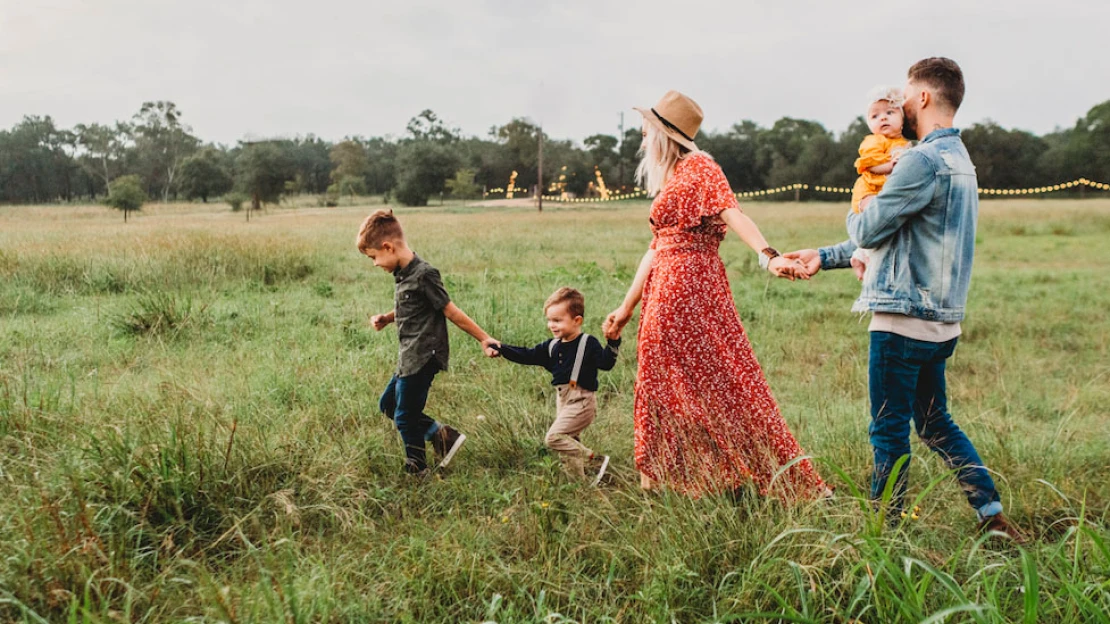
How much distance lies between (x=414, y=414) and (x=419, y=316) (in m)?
0.54

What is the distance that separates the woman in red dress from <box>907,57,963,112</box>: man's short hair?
37.1 inches

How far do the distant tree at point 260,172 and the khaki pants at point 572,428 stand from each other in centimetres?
3735

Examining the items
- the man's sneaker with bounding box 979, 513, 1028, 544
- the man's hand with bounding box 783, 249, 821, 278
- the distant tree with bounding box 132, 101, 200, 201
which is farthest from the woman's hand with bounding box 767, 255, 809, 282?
the distant tree with bounding box 132, 101, 200, 201

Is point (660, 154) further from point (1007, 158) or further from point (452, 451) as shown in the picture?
point (1007, 158)

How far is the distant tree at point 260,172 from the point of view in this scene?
38344 millimetres

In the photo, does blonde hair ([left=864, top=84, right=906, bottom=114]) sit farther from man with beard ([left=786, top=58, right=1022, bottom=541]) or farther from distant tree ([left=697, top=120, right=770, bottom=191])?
distant tree ([left=697, top=120, right=770, bottom=191])

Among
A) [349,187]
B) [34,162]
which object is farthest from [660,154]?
[349,187]

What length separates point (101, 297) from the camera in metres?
8.78

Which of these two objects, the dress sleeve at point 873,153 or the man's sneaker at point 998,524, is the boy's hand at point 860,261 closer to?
the dress sleeve at point 873,153

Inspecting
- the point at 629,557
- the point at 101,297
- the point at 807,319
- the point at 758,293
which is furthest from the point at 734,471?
the point at 101,297

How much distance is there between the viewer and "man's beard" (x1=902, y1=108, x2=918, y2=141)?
3037 millimetres

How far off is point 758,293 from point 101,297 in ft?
28.5

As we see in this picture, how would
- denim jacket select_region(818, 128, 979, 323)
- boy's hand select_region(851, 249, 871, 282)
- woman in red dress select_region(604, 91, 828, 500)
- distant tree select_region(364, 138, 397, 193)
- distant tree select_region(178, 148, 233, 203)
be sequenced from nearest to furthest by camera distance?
denim jacket select_region(818, 128, 979, 323)
boy's hand select_region(851, 249, 871, 282)
woman in red dress select_region(604, 91, 828, 500)
distant tree select_region(178, 148, 233, 203)
distant tree select_region(364, 138, 397, 193)

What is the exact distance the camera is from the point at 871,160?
3977 millimetres
